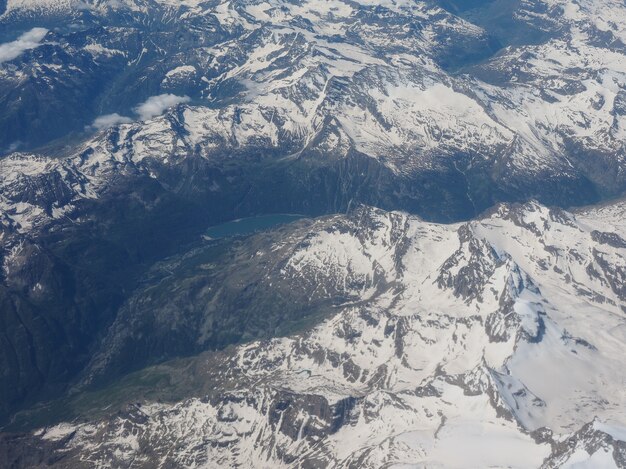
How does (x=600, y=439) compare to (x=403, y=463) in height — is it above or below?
above

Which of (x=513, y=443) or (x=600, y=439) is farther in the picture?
(x=513, y=443)

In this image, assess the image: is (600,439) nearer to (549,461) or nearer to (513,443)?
(549,461)

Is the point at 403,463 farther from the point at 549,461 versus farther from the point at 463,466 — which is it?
the point at 549,461

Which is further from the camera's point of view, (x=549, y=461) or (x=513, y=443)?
(x=513, y=443)

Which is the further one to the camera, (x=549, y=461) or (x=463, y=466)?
(x=463, y=466)

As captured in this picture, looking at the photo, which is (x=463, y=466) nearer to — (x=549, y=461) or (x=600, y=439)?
(x=549, y=461)

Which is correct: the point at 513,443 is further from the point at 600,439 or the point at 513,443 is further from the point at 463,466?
the point at 600,439

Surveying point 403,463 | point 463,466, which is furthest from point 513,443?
point 403,463
